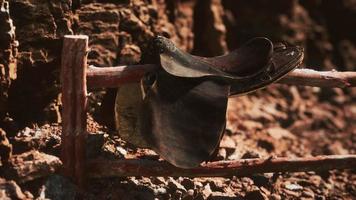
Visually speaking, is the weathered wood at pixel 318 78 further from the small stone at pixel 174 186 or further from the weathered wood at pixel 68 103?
the weathered wood at pixel 68 103

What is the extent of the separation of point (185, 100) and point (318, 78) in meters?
1.31

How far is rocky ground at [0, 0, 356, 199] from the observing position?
14.4 feet

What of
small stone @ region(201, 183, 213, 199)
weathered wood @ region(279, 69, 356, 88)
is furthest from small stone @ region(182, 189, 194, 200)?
weathered wood @ region(279, 69, 356, 88)

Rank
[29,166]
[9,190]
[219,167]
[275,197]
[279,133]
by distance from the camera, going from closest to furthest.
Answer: [9,190] < [29,166] < [219,167] < [275,197] < [279,133]

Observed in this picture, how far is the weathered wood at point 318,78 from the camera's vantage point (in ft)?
16.0

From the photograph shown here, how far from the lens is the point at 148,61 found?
4.53m

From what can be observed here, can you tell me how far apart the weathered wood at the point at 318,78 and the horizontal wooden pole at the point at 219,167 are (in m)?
0.62

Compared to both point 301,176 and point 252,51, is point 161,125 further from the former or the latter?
point 301,176

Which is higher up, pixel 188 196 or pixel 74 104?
pixel 74 104

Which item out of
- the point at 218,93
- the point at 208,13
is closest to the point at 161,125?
the point at 218,93

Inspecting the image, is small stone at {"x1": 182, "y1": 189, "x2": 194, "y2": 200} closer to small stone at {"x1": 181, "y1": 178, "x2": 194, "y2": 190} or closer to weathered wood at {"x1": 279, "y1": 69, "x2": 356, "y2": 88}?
small stone at {"x1": 181, "y1": 178, "x2": 194, "y2": 190}

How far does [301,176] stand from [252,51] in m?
1.72

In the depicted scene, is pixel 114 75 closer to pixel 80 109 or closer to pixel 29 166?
pixel 80 109

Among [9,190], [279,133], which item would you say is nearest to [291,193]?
[279,133]
